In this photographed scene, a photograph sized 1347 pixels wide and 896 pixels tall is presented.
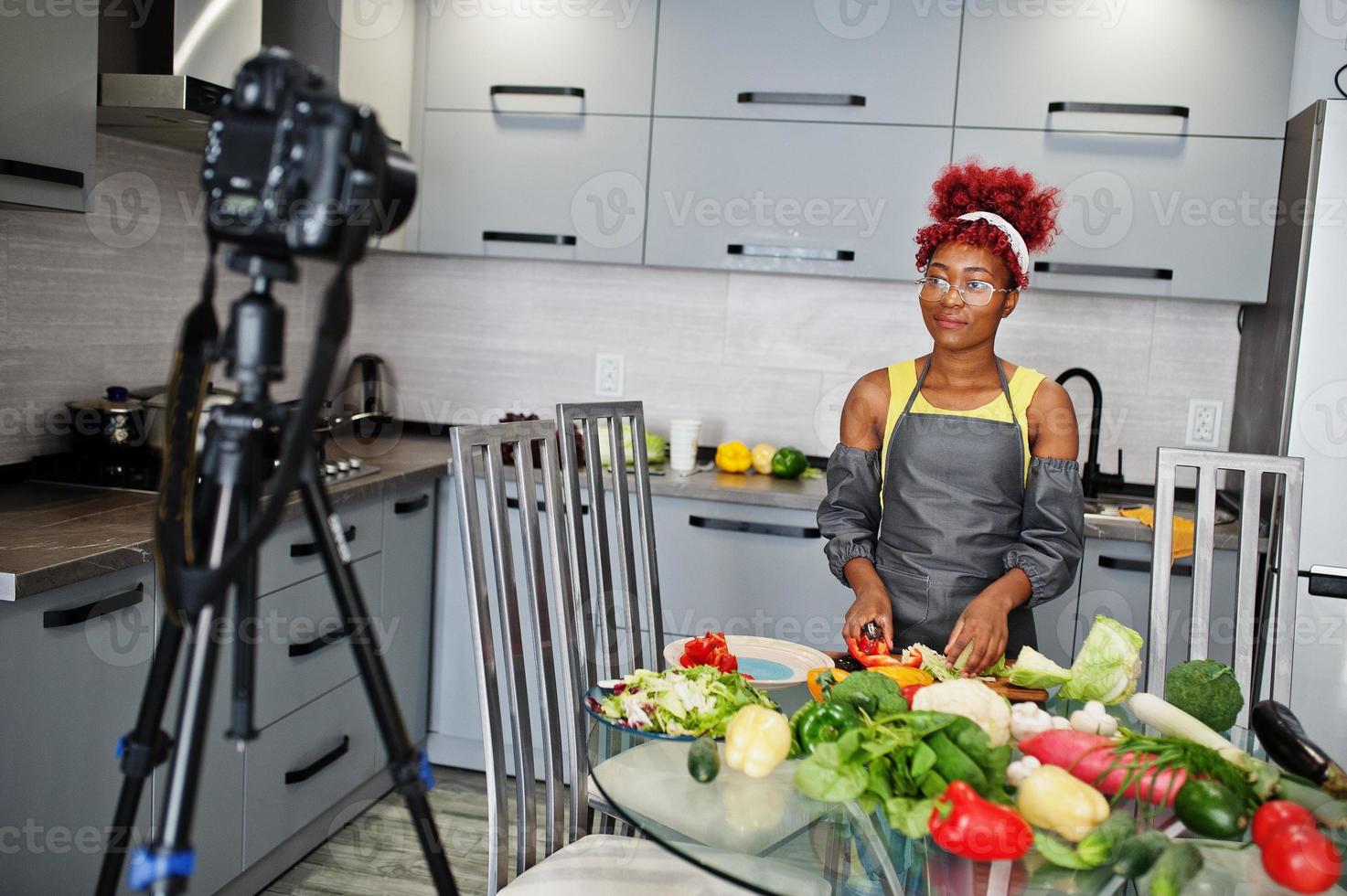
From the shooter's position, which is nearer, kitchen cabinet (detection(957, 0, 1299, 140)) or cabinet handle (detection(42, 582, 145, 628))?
cabinet handle (detection(42, 582, 145, 628))

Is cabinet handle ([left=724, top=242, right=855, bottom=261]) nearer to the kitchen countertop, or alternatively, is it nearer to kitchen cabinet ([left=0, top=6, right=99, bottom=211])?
the kitchen countertop

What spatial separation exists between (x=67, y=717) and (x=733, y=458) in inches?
69.0

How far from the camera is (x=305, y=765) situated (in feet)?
8.07

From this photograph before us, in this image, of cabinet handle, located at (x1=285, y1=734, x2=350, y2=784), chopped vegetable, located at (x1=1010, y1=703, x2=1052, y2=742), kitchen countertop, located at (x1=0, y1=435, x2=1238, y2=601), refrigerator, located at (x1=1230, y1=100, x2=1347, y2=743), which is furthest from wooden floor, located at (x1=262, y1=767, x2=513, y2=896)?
refrigerator, located at (x1=1230, y1=100, x2=1347, y2=743)

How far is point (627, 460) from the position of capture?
3.06m

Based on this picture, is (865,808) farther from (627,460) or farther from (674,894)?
(627,460)

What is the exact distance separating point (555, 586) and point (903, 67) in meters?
1.81

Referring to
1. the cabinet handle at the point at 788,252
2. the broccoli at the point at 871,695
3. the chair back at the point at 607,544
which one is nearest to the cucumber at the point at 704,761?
the broccoli at the point at 871,695

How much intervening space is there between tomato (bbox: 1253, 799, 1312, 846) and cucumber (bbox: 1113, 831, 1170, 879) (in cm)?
9

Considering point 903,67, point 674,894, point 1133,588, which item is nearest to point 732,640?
point 674,894

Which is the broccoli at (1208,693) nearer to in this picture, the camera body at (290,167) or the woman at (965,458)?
the woman at (965,458)

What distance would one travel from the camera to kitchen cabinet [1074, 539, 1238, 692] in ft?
8.71

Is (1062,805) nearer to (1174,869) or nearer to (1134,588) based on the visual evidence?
(1174,869)

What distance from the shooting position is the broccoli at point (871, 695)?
3.83 feet
